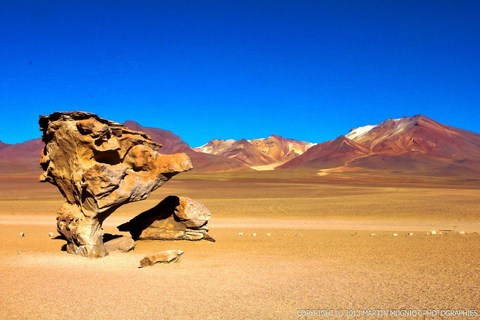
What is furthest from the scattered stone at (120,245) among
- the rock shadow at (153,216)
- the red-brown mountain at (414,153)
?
the red-brown mountain at (414,153)

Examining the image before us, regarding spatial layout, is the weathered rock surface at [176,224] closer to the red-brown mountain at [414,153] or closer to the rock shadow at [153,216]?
the rock shadow at [153,216]

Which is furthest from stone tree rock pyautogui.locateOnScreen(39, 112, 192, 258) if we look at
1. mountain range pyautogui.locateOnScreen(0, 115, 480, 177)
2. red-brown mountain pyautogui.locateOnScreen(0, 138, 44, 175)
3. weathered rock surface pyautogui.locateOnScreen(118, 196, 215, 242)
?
mountain range pyautogui.locateOnScreen(0, 115, 480, 177)

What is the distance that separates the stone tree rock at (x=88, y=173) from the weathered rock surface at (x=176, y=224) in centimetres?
202

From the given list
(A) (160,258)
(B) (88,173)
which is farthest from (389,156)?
(A) (160,258)

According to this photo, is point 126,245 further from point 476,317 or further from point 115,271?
point 476,317

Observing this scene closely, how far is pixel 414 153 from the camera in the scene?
160750 mm

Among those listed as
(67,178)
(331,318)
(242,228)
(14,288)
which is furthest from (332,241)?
(14,288)

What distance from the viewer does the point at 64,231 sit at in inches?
520

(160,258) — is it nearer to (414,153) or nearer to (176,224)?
(176,224)

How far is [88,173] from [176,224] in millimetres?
4682

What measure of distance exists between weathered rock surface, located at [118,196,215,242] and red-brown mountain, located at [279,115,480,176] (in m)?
123

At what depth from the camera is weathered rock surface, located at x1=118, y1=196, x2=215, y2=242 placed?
1565 cm

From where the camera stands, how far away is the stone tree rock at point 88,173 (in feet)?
40.9

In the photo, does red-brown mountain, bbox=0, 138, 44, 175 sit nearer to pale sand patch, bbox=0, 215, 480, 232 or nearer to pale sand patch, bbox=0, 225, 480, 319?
pale sand patch, bbox=0, 215, 480, 232
